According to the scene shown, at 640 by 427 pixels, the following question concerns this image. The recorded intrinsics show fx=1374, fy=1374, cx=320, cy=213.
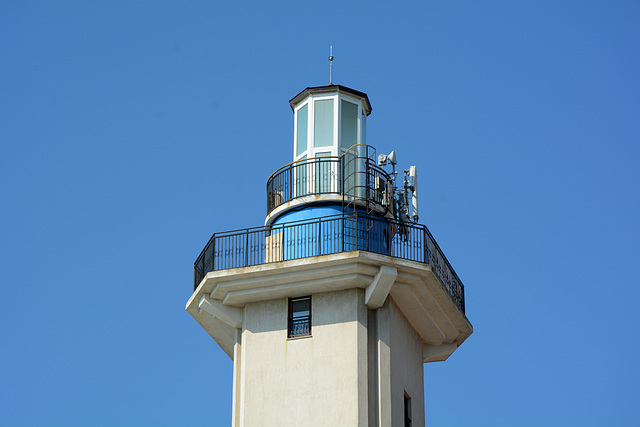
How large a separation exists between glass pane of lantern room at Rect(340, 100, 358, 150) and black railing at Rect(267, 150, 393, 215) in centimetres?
54

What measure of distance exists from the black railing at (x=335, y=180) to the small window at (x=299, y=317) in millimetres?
2636

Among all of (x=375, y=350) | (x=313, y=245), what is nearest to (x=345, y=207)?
(x=313, y=245)

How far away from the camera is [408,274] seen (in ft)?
110

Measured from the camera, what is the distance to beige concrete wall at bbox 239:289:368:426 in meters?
32.8

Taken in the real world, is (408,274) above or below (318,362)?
above

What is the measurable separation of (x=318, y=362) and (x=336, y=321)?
3.61ft

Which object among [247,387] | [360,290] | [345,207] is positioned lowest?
[247,387]

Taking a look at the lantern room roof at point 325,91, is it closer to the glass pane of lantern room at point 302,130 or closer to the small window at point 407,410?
the glass pane of lantern room at point 302,130

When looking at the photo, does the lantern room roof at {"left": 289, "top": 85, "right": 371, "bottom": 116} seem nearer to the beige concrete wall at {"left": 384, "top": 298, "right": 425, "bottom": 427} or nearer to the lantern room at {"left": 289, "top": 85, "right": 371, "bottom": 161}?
the lantern room at {"left": 289, "top": 85, "right": 371, "bottom": 161}

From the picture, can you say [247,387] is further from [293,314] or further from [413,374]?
[413,374]

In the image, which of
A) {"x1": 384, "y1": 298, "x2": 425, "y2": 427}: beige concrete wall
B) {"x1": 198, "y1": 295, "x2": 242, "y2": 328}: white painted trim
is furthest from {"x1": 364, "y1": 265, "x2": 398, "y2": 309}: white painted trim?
{"x1": 198, "y1": 295, "x2": 242, "y2": 328}: white painted trim

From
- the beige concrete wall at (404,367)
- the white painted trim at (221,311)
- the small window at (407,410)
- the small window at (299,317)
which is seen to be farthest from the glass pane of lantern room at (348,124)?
the small window at (407,410)

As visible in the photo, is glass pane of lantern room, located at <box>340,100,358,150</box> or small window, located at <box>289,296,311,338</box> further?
glass pane of lantern room, located at <box>340,100,358,150</box>

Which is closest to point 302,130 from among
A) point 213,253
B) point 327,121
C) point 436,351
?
point 327,121
